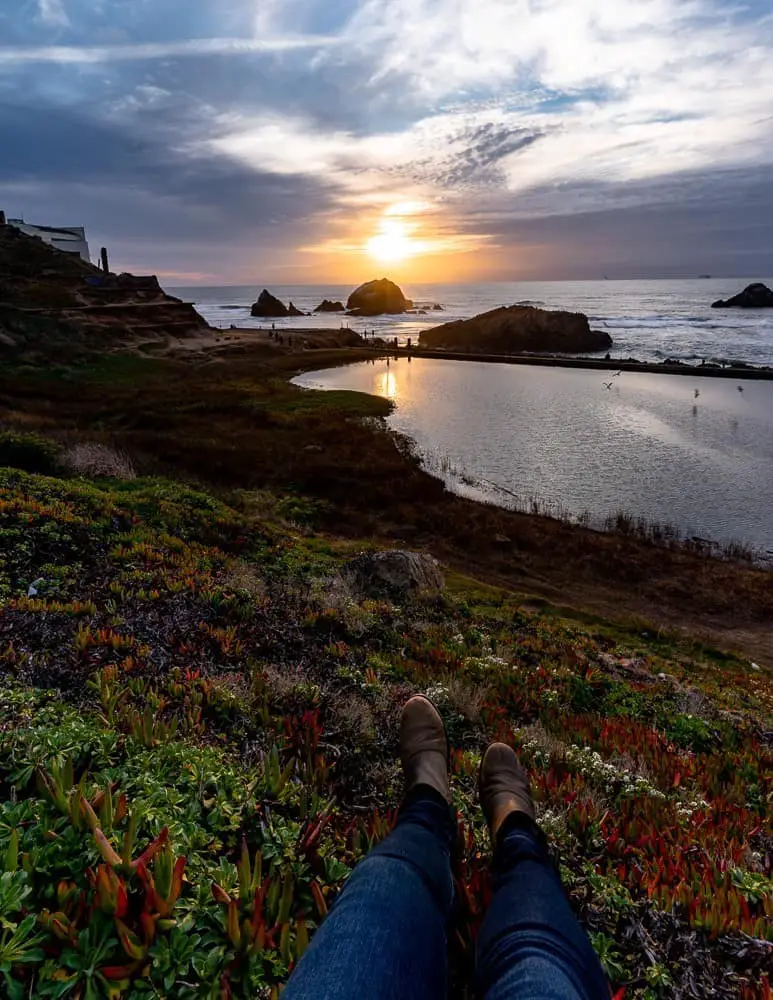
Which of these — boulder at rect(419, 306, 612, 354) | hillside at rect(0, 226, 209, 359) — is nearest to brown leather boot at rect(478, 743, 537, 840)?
hillside at rect(0, 226, 209, 359)

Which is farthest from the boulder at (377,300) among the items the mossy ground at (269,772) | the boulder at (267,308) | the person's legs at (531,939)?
the person's legs at (531,939)

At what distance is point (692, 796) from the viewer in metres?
4.28

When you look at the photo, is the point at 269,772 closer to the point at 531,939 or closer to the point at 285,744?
the point at 285,744

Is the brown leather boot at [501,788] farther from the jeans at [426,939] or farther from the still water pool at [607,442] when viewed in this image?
the still water pool at [607,442]

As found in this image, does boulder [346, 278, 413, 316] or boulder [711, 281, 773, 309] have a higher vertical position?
boulder [346, 278, 413, 316]

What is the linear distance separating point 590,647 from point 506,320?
75680mm

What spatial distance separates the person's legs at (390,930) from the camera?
162cm

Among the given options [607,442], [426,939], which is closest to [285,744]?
[426,939]

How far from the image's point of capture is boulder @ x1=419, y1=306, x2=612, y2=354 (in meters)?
74.4

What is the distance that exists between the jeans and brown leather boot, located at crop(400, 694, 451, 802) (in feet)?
2.65

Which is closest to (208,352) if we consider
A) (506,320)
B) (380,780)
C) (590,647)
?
(506,320)

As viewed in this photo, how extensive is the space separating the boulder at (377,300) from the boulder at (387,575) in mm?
165108

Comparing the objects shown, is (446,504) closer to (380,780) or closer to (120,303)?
(380,780)

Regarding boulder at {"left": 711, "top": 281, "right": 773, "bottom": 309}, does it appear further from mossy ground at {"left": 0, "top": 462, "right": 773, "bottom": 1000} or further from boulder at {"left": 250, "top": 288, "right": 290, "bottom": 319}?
mossy ground at {"left": 0, "top": 462, "right": 773, "bottom": 1000}
